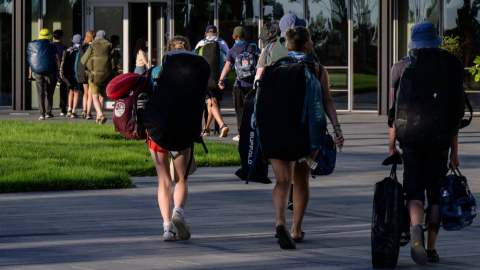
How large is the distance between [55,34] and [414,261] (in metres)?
14.2

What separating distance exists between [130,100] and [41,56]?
11.6m

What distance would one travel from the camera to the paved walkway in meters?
5.17

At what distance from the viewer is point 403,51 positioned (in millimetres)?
19844

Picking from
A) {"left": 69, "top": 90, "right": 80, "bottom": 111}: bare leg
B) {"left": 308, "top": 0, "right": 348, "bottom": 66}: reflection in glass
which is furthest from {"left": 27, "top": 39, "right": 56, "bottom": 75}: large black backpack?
{"left": 308, "top": 0, "right": 348, "bottom": 66}: reflection in glass

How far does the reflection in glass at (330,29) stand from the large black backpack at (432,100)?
15.8 meters

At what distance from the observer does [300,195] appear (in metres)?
5.81

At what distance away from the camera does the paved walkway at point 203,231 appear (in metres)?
5.17

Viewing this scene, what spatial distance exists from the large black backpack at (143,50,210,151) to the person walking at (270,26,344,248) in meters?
0.68

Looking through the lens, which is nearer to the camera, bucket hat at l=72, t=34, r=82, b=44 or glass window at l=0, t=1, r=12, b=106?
bucket hat at l=72, t=34, r=82, b=44

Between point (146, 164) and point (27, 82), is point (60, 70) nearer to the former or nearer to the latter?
point (27, 82)

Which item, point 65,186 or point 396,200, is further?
point 65,186

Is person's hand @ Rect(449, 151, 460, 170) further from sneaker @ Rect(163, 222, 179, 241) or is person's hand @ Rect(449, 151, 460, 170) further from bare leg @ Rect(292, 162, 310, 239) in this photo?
sneaker @ Rect(163, 222, 179, 241)

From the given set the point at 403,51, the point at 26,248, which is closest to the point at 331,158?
the point at 26,248

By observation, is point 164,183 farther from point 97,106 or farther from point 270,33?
point 97,106
